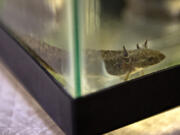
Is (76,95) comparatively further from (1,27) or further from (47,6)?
(1,27)

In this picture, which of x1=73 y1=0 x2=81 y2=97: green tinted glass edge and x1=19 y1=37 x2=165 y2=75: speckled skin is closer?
x1=73 y1=0 x2=81 y2=97: green tinted glass edge

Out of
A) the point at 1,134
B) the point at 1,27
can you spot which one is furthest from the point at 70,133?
the point at 1,27

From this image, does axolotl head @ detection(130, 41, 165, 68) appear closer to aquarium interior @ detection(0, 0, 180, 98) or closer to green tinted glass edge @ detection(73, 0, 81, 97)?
aquarium interior @ detection(0, 0, 180, 98)

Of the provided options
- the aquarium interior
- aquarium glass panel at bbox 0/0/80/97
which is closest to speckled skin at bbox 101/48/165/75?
the aquarium interior

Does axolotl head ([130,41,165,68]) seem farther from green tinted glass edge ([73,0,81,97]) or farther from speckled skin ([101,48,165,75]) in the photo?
green tinted glass edge ([73,0,81,97])

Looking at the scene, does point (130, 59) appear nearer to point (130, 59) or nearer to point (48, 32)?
point (130, 59)

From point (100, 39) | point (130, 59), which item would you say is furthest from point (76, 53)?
point (130, 59)

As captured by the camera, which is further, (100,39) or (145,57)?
(145,57)
